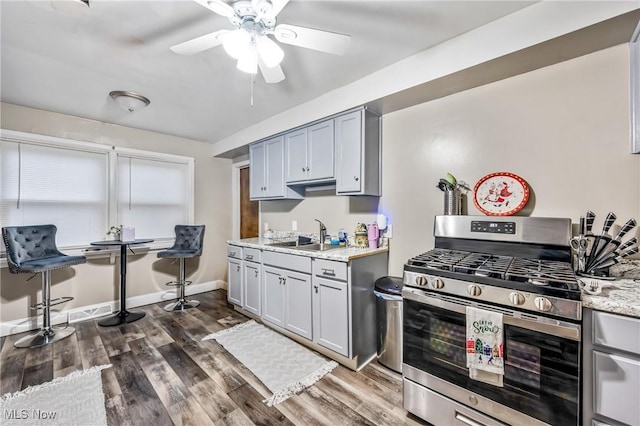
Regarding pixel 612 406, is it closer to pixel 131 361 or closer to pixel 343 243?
pixel 343 243

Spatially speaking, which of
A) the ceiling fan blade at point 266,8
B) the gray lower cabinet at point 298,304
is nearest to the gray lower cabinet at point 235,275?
the gray lower cabinet at point 298,304

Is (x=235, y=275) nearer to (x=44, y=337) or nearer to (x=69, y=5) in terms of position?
Result: (x=44, y=337)

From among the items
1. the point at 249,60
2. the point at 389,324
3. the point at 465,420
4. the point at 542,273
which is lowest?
the point at 465,420

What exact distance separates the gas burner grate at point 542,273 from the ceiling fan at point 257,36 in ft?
4.94

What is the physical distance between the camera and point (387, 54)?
2045 millimetres

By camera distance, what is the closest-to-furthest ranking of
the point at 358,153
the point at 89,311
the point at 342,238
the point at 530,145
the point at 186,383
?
1. the point at 530,145
2. the point at 186,383
3. the point at 358,153
4. the point at 342,238
5. the point at 89,311

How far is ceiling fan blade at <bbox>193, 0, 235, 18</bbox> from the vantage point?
3.97ft

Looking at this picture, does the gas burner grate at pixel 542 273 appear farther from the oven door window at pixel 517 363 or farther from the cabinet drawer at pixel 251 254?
the cabinet drawer at pixel 251 254

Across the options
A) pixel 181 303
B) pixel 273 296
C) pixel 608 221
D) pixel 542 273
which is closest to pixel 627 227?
pixel 608 221

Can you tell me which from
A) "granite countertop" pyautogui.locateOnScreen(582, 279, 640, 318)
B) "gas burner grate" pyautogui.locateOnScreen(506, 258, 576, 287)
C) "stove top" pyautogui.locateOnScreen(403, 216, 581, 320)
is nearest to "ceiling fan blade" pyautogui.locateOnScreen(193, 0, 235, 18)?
"stove top" pyautogui.locateOnScreen(403, 216, 581, 320)

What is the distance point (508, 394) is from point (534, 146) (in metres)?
1.58

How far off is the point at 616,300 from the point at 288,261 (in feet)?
7.19

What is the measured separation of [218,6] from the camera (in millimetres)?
1246

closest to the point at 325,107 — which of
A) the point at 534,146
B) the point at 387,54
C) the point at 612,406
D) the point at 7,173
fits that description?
the point at 387,54
